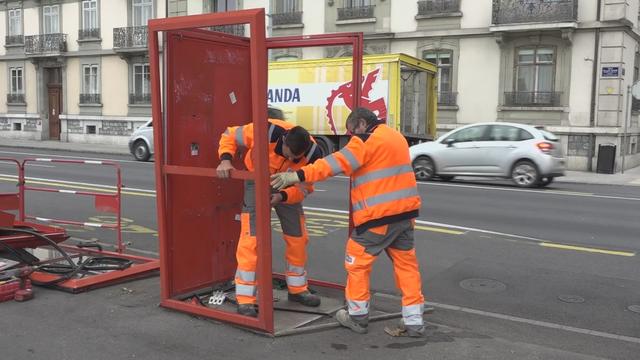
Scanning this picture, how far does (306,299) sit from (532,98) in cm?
1886

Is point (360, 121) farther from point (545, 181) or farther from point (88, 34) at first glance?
point (88, 34)

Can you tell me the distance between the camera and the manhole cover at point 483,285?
5973mm

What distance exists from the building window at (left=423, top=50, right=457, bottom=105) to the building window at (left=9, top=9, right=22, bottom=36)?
24.6 metres

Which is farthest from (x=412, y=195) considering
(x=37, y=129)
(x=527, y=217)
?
(x=37, y=129)

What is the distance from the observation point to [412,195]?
4484mm

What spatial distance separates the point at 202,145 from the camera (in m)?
5.21

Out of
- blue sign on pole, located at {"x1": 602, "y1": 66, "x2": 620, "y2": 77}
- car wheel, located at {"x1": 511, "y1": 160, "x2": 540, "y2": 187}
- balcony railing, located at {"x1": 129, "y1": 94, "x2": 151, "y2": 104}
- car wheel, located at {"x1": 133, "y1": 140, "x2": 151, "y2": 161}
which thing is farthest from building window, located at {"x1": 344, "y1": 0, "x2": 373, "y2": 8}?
car wheel, located at {"x1": 511, "y1": 160, "x2": 540, "y2": 187}

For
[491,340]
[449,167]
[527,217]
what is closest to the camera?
[491,340]

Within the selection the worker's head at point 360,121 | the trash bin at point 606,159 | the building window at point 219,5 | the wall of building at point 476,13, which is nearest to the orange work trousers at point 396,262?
the worker's head at point 360,121

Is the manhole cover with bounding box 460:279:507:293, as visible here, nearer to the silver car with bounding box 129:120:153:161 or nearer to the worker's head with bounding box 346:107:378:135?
the worker's head with bounding box 346:107:378:135

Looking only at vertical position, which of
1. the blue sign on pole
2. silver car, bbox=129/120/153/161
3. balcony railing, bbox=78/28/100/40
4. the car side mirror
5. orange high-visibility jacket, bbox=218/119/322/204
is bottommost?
silver car, bbox=129/120/153/161

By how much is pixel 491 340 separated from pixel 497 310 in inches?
37.6

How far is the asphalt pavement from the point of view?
4250 millimetres

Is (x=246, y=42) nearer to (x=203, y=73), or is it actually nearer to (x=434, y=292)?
(x=203, y=73)
